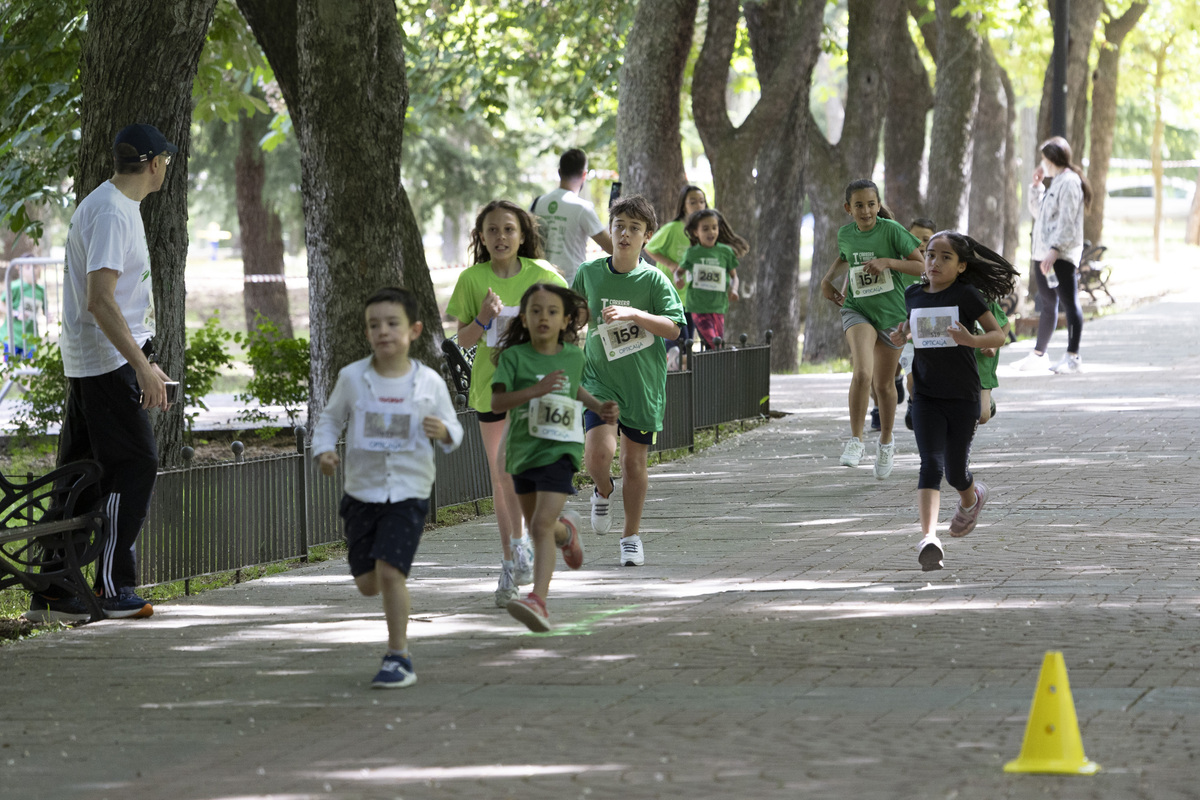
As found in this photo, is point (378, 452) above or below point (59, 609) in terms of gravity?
above

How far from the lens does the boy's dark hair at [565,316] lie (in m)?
7.26

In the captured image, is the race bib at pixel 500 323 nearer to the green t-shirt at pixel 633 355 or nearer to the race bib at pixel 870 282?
the green t-shirt at pixel 633 355

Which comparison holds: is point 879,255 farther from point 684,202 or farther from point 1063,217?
point 1063,217

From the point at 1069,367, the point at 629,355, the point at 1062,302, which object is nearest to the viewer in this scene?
the point at 629,355

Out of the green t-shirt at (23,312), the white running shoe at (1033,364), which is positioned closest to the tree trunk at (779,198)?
the white running shoe at (1033,364)

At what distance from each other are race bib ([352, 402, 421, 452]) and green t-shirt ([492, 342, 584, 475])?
92 centimetres

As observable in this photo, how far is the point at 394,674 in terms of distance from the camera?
6305mm

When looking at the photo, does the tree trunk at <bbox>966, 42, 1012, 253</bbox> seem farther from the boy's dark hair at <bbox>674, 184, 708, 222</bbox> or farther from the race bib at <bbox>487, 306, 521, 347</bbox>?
the race bib at <bbox>487, 306, 521, 347</bbox>

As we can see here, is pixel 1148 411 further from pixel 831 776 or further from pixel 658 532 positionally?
pixel 831 776

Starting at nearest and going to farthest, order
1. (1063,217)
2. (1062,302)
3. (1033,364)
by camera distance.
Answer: (1063,217) < (1062,302) < (1033,364)

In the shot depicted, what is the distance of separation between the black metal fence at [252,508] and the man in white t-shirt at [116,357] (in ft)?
1.74

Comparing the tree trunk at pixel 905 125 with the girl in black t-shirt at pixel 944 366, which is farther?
the tree trunk at pixel 905 125

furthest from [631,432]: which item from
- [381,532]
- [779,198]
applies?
[779,198]

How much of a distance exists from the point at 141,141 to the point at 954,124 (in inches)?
741
